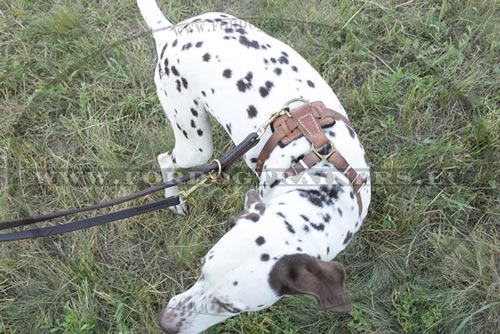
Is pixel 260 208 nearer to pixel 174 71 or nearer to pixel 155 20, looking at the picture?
pixel 174 71

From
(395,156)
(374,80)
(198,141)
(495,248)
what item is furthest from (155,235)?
(495,248)

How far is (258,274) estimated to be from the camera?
1973 millimetres

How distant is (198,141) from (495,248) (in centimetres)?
207

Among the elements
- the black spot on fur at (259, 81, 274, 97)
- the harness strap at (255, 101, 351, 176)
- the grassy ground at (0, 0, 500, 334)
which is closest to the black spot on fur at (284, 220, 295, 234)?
the harness strap at (255, 101, 351, 176)

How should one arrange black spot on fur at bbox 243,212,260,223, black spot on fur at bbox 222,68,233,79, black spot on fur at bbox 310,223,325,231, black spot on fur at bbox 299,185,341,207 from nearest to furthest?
black spot on fur at bbox 243,212,260,223
black spot on fur at bbox 310,223,325,231
black spot on fur at bbox 299,185,341,207
black spot on fur at bbox 222,68,233,79

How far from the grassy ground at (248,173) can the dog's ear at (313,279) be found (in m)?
1.04

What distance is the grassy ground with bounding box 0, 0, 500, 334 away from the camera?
120 inches

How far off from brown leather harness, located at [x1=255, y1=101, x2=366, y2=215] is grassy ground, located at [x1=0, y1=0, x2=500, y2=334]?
3.29ft

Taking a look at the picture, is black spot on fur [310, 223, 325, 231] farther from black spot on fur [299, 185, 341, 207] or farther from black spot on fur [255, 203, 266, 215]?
black spot on fur [255, 203, 266, 215]

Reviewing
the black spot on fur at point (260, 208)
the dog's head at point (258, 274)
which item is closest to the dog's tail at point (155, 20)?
the black spot on fur at point (260, 208)

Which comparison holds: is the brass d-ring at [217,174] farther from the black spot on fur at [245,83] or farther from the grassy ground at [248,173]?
the grassy ground at [248,173]

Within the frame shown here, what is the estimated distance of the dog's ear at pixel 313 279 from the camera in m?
1.95

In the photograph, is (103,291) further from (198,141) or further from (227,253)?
(227,253)

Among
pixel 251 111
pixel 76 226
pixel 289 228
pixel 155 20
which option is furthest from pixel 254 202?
pixel 155 20
